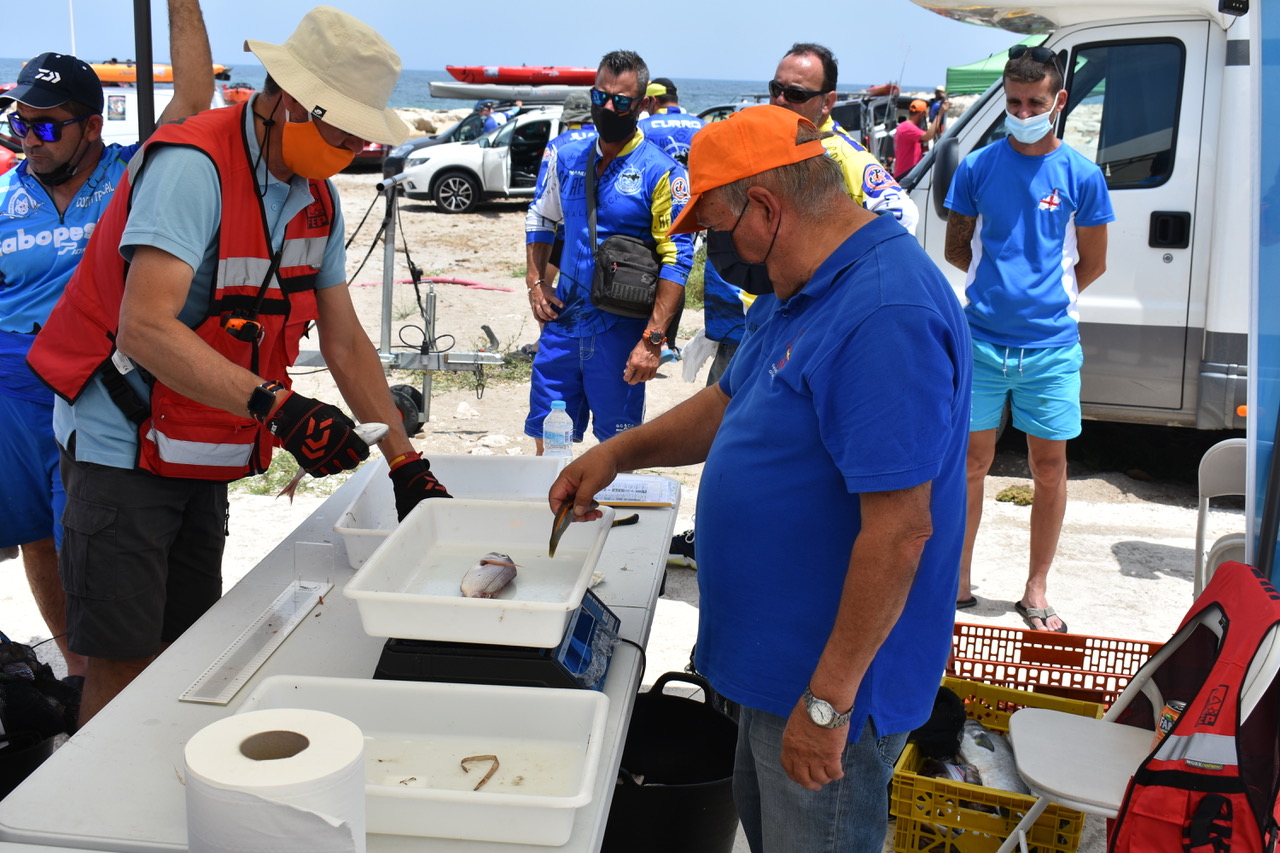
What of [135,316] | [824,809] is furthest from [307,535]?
[824,809]

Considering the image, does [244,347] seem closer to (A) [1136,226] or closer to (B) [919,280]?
(B) [919,280]

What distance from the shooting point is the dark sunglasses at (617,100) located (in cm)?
465

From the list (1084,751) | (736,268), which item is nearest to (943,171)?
(1084,751)

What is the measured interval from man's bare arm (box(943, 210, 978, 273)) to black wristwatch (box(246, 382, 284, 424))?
10.0 ft

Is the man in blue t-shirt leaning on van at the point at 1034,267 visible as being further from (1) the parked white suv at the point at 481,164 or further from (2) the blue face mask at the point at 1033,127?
(1) the parked white suv at the point at 481,164

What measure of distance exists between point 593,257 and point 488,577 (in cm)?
285

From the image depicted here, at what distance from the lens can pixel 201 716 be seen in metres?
1.99

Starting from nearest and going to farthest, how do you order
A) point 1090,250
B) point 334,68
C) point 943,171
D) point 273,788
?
point 273,788 < point 334,68 < point 1090,250 < point 943,171

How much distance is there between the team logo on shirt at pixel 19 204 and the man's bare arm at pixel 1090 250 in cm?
381

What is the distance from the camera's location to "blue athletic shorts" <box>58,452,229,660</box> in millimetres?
2539

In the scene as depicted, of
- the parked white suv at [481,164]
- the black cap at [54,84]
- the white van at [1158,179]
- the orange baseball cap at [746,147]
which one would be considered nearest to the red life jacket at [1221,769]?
the orange baseball cap at [746,147]

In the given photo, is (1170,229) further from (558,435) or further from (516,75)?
(516,75)

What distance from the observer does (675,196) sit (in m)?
4.74

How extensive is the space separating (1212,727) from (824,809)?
814 mm
